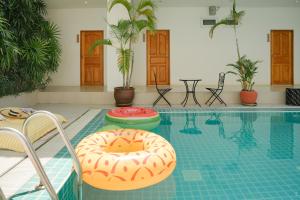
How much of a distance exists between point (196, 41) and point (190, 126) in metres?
6.40

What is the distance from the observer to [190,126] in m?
6.75

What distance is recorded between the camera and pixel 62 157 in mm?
4109

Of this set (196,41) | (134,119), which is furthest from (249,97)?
(134,119)

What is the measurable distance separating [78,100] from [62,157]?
5.76 m

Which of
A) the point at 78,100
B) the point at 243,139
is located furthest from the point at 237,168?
the point at 78,100

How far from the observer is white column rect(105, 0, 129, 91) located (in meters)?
9.37

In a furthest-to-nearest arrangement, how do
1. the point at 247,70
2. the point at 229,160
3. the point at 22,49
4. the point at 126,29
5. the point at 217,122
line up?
the point at 247,70 → the point at 126,29 → the point at 22,49 → the point at 217,122 → the point at 229,160

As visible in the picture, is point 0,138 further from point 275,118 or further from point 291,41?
point 291,41

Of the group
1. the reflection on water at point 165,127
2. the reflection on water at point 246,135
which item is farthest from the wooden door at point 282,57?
the reflection on water at point 165,127

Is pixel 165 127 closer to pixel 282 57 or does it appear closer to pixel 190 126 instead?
pixel 190 126

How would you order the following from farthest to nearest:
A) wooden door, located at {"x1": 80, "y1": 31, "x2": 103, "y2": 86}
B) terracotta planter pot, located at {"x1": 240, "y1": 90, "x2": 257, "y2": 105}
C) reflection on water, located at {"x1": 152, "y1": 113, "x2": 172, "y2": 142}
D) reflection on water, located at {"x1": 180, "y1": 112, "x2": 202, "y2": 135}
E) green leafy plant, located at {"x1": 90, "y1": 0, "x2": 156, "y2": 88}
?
1. wooden door, located at {"x1": 80, "y1": 31, "x2": 103, "y2": 86}
2. terracotta planter pot, located at {"x1": 240, "y1": 90, "x2": 257, "y2": 105}
3. green leafy plant, located at {"x1": 90, "y1": 0, "x2": 156, "y2": 88}
4. reflection on water, located at {"x1": 180, "y1": 112, "x2": 202, "y2": 135}
5. reflection on water, located at {"x1": 152, "y1": 113, "x2": 172, "y2": 142}

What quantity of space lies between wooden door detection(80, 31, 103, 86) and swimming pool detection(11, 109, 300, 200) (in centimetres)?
530

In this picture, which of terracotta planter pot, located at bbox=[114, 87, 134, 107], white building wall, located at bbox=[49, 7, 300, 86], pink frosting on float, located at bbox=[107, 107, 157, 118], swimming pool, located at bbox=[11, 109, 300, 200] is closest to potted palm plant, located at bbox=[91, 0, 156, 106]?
terracotta planter pot, located at bbox=[114, 87, 134, 107]

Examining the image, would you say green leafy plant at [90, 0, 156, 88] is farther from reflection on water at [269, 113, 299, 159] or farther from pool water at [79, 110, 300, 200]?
reflection on water at [269, 113, 299, 159]
